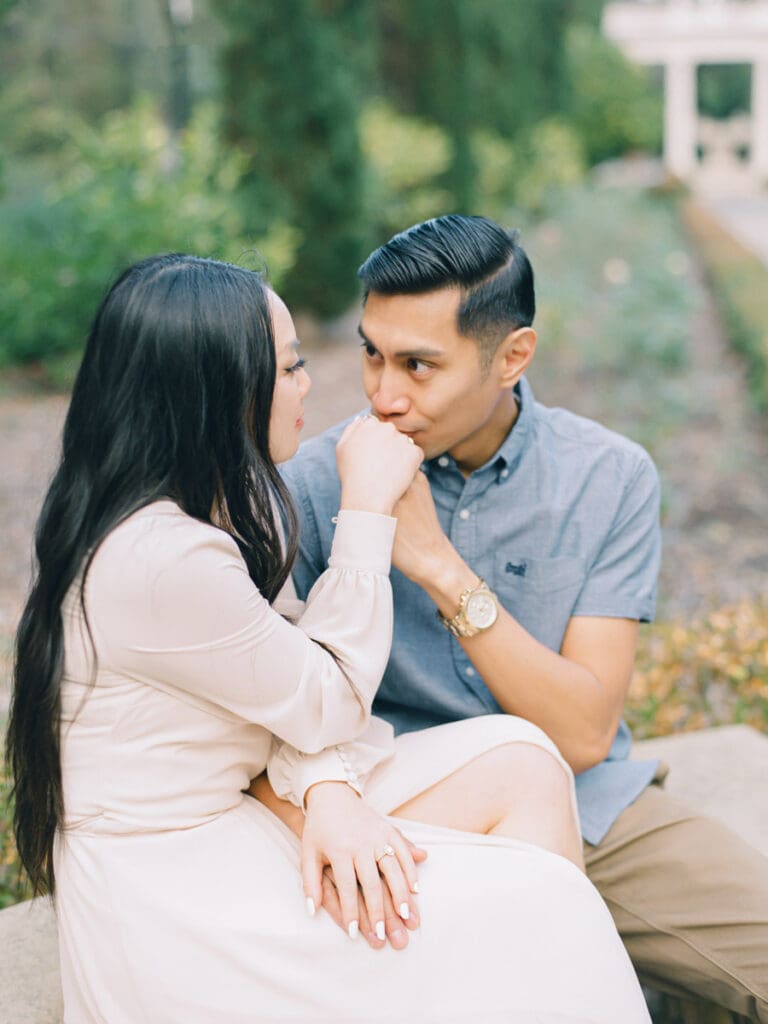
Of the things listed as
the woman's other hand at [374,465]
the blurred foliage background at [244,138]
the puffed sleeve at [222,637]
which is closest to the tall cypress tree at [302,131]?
the blurred foliage background at [244,138]

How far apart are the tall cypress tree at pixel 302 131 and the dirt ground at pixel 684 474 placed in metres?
0.93

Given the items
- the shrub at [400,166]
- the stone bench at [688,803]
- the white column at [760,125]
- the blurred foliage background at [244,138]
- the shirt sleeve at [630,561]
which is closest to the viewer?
the stone bench at [688,803]

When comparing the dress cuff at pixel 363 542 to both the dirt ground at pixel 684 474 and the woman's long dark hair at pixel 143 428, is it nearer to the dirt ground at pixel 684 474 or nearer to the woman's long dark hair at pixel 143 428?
the woman's long dark hair at pixel 143 428

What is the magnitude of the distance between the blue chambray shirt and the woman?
509 mm

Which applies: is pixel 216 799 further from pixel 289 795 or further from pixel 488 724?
pixel 488 724

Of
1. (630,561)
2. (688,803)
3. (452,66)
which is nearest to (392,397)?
(630,561)

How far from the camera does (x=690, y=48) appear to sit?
2994cm

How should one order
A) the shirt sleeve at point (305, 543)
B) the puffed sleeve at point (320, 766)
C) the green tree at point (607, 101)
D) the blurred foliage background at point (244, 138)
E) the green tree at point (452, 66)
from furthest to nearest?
the green tree at point (607, 101) → the green tree at point (452, 66) → the blurred foliage background at point (244, 138) → the shirt sleeve at point (305, 543) → the puffed sleeve at point (320, 766)

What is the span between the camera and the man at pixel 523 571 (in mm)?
2082

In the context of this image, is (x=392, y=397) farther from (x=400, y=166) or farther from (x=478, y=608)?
(x=400, y=166)

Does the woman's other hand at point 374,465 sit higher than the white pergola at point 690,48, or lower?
higher

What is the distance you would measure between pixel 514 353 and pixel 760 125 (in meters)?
30.3

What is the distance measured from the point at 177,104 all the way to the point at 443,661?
12126mm

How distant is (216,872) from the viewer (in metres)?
1.70
